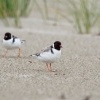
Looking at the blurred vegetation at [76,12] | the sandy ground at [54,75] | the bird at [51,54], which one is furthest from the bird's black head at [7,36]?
the blurred vegetation at [76,12]

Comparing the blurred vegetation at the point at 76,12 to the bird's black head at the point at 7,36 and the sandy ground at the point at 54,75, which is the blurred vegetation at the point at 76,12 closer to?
the sandy ground at the point at 54,75

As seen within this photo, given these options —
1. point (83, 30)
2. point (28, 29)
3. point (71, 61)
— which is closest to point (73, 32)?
point (83, 30)

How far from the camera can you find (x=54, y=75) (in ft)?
22.9

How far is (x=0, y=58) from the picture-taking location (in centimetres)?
846

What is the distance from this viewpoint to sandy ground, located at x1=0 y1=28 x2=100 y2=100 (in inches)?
216

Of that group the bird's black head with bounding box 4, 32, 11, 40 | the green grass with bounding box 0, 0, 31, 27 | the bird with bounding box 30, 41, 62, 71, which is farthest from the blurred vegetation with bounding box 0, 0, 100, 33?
the bird with bounding box 30, 41, 62, 71

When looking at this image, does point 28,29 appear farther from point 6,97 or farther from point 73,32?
point 6,97

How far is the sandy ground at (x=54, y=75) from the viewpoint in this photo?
5496mm

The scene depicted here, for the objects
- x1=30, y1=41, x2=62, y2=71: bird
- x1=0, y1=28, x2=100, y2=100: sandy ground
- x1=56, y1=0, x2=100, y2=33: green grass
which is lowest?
x1=0, y1=28, x2=100, y2=100: sandy ground

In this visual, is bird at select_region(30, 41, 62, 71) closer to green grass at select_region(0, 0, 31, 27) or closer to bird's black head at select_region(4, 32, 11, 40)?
bird's black head at select_region(4, 32, 11, 40)

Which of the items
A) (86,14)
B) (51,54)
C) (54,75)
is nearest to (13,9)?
(86,14)

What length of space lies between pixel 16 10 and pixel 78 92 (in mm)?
7585

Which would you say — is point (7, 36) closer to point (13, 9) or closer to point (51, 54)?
point (51, 54)

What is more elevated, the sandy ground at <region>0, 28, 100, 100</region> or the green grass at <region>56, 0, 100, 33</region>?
the green grass at <region>56, 0, 100, 33</region>
